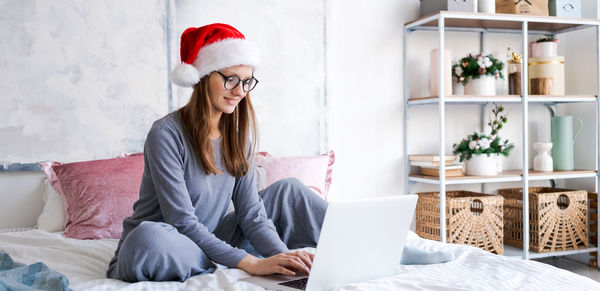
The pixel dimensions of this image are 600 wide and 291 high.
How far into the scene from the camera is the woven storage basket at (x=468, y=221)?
9.68 feet

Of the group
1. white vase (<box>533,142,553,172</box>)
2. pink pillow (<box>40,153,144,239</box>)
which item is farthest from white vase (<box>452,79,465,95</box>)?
pink pillow (<box>40,153,144,239</box>)

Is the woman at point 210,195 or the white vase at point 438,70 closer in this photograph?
the woman at point 210,195

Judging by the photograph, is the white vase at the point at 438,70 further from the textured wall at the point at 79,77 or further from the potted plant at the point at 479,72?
the textured wall at the point at 79,77

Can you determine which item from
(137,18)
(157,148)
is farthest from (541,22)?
(157,148)

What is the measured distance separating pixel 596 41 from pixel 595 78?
0.24m

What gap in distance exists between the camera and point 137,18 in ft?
8.87

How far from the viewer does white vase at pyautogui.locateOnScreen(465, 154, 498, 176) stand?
3088 mm

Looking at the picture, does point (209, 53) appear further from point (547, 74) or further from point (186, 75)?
point (547, 74)

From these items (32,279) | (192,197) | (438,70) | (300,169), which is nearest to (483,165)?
(438,70)

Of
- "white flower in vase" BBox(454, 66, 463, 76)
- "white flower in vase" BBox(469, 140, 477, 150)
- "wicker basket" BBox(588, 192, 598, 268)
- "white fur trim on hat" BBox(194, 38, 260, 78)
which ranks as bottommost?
"wicker basket" BBox(588, 192, 598, 268)

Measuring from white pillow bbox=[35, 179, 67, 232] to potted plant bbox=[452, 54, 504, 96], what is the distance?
6.99 feet

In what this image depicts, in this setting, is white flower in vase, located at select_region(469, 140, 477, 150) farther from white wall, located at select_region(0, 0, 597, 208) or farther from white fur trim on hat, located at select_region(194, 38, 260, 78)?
white fur trim on hat, located at select_region(194, 38, 260, 78)

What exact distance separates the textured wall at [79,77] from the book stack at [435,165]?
4.63 feet

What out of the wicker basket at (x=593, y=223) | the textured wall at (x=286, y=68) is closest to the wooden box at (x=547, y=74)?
the wicker basket at (x=593, y=223)
